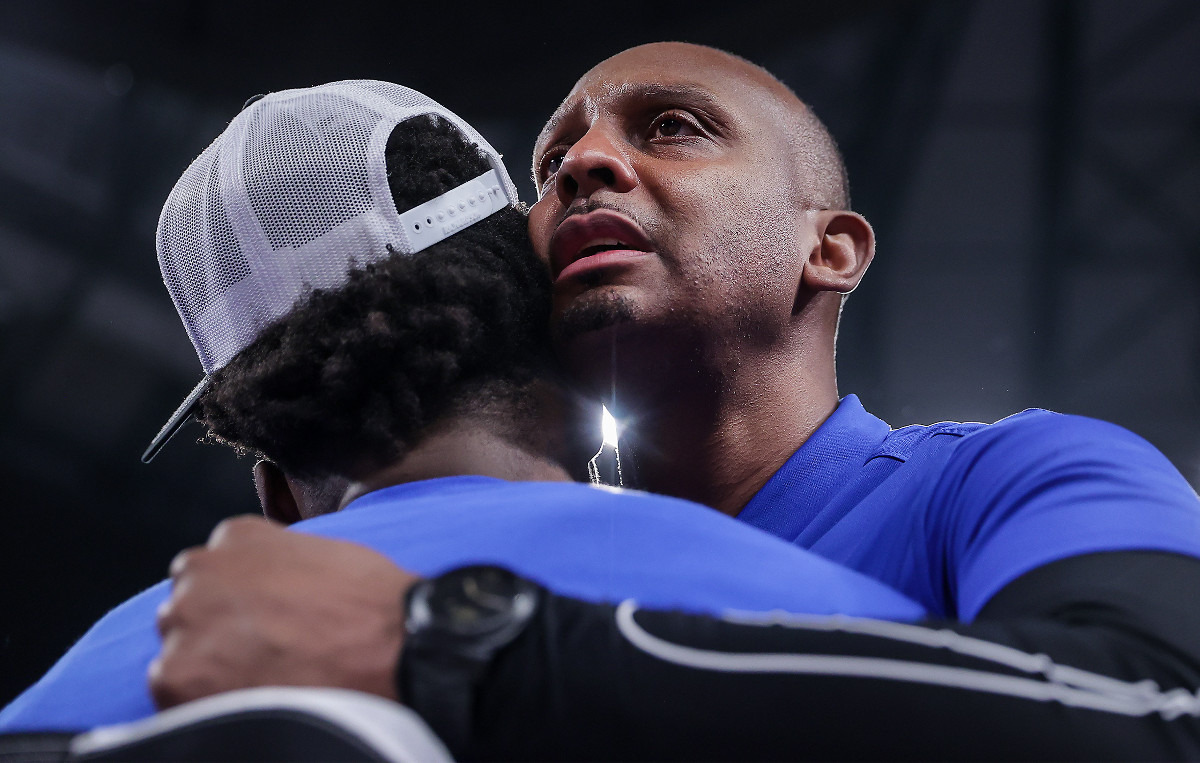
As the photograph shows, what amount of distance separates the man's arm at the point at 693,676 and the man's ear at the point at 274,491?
434 millimetres

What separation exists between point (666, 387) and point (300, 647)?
89 centimetres

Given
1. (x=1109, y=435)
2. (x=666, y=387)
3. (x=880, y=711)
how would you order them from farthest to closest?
(x=666, y=387), (x=1109, y=435), (x=880, y=711)

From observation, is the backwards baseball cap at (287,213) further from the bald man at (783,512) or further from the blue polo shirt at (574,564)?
the blue polo shirt at (574,564)

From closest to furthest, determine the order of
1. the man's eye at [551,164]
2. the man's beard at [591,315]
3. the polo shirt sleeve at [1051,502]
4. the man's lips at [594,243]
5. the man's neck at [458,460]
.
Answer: the polo shirt sleeve at [1051,502] → the man's neck at [458,460] → the man's beard at [591,315] → the man's lips at [594,243] → the man's eye at [551,164]

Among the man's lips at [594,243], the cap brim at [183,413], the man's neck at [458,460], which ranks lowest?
the cap brim at [183,413]

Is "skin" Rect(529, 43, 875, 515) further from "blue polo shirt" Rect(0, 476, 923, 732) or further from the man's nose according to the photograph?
"blue polo shirt" Rect(0, 476, 923, 732)

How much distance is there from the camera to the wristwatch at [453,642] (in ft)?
1.73

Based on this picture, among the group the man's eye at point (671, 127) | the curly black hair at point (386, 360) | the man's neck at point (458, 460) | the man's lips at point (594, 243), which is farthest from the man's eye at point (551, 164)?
the man's neck at point (458, 460)

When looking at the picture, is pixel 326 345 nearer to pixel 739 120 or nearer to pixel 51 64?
pixel 739 120

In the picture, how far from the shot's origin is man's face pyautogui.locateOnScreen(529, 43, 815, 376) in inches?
49.8

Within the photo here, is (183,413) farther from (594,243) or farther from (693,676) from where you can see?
(693,676)

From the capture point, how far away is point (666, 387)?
1381mm

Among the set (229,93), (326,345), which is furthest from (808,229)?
(229,93)

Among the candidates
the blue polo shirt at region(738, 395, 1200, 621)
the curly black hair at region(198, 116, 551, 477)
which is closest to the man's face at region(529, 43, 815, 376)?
the curly black hair at region(198, 116, 551, 477)
